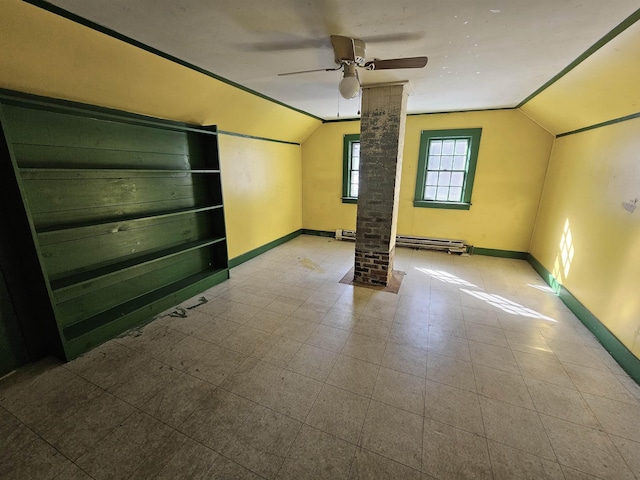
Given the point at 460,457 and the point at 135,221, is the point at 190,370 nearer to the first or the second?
the point at 135,221

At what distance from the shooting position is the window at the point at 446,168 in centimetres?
476

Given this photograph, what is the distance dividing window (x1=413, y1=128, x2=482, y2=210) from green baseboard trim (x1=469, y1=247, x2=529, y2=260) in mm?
849

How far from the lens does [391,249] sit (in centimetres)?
374

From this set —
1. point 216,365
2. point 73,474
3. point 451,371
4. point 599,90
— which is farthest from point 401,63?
point 73,474

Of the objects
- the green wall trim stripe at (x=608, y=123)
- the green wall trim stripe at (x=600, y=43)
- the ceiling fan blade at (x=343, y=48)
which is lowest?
the green wall trim stripe at (x=608, y=123)

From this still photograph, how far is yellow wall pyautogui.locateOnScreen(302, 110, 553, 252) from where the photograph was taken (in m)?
4.43

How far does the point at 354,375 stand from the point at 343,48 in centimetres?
259

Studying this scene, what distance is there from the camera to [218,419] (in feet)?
5.84

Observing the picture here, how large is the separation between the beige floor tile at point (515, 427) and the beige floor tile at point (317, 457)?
94cm

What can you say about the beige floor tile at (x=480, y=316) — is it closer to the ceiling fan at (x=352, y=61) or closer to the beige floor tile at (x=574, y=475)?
the beige floor tile at (x=574, y=475)

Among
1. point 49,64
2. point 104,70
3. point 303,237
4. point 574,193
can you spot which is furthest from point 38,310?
point 574,193

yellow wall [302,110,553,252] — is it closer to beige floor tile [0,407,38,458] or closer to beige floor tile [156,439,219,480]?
beige floor tile [156,439,219,480]

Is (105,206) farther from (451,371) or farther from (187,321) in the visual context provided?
(451,371)

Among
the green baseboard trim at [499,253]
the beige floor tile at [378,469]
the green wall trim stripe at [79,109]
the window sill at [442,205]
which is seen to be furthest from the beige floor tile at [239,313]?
the green baseboard trim at [499,253]
